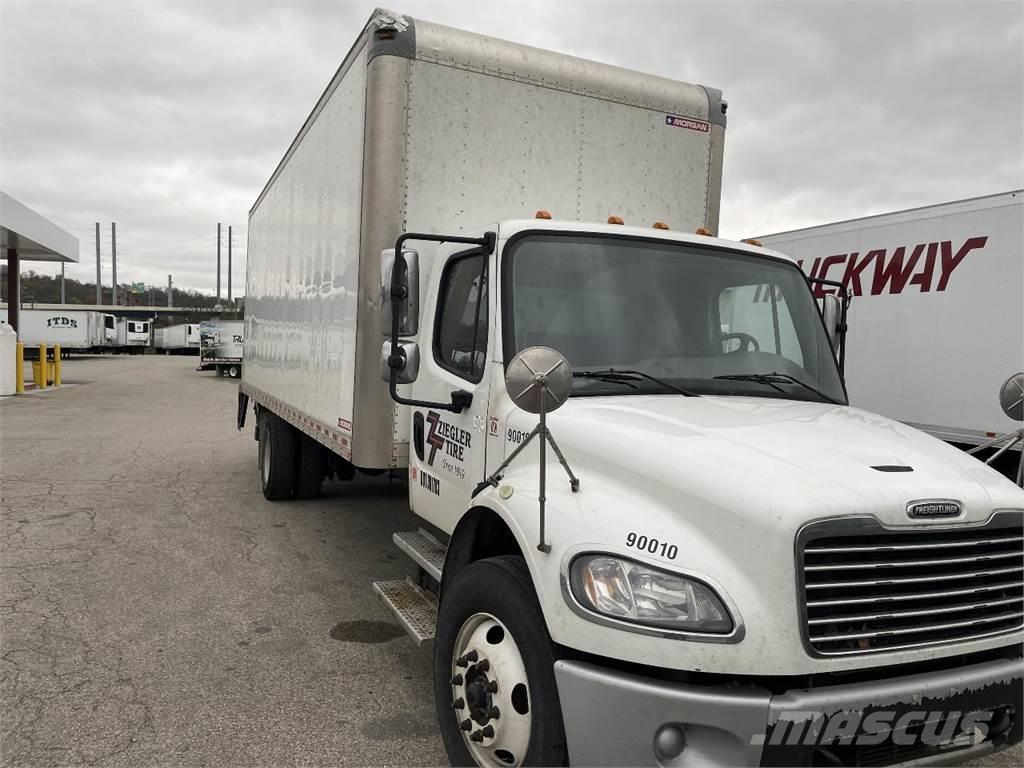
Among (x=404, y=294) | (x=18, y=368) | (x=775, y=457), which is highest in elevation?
(x=404, y=294)

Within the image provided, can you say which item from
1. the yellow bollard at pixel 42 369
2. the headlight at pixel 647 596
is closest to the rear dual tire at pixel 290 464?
the headlight at pixel 647 596

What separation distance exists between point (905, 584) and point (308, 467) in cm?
693

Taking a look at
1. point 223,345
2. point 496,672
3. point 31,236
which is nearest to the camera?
point 496,672

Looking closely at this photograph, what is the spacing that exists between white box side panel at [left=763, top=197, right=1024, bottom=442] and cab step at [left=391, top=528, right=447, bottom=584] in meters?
5.39

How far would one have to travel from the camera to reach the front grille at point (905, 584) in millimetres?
2332

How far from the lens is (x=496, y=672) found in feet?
9.21

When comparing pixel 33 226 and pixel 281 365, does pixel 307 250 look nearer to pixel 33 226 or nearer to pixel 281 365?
pixel 281 365

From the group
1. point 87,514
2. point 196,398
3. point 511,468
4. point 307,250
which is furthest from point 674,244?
point 196,398

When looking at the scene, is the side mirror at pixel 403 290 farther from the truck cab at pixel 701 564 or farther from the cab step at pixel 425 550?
the cab step at pixel 425 550

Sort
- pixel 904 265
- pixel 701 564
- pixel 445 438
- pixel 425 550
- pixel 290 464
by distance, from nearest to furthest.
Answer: pixel 701 564, pixel 445 438, pixel 425 550, pixel 904 265, pixel 290 464

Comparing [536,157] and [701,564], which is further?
[536,157]

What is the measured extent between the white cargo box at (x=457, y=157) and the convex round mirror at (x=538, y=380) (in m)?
2.07

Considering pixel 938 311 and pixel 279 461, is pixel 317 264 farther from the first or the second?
pixel 938 311

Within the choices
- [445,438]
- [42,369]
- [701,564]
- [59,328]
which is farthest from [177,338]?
[701,564]
